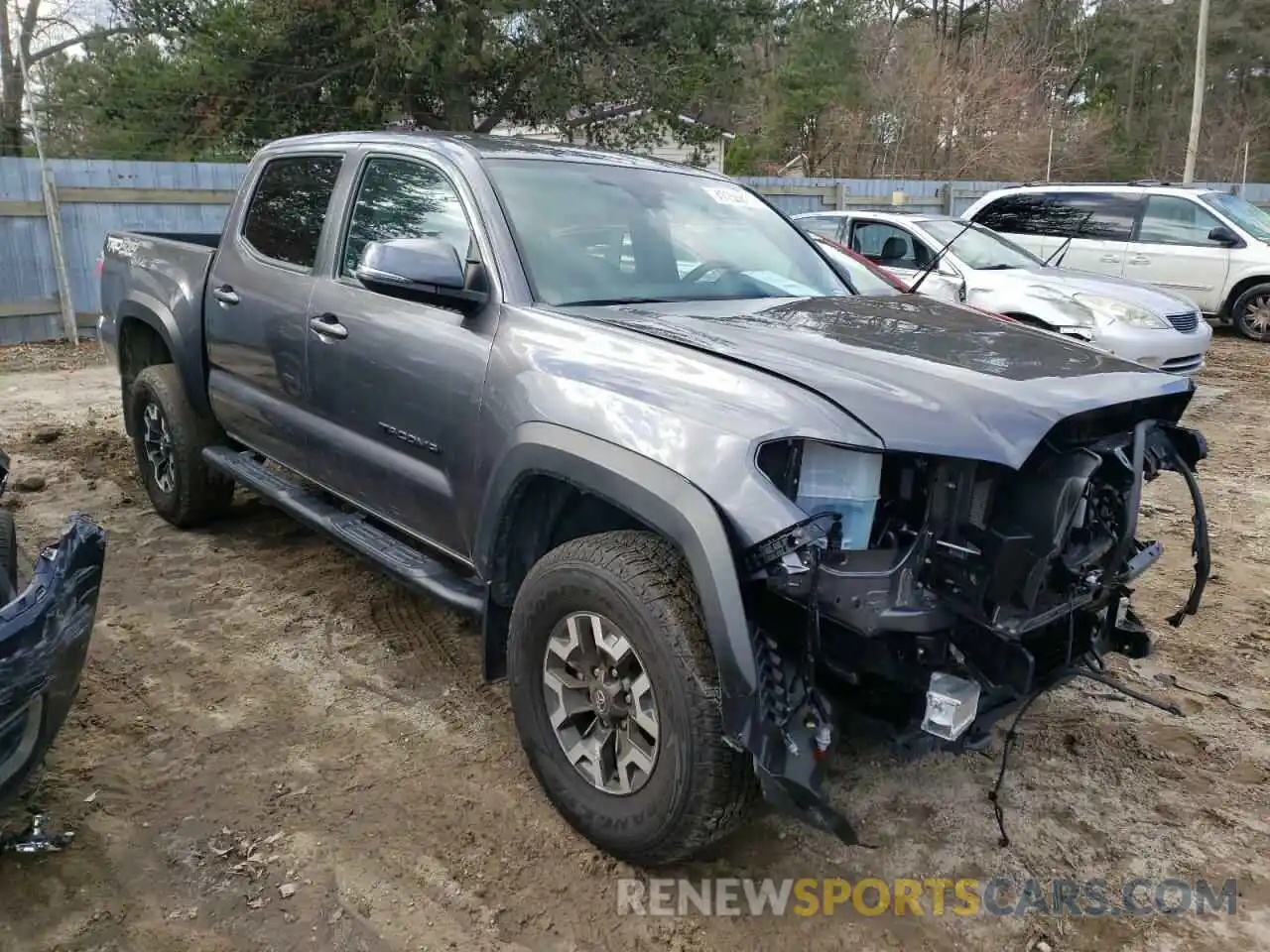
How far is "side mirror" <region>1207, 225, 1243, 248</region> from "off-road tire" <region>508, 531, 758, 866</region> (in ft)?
38.3

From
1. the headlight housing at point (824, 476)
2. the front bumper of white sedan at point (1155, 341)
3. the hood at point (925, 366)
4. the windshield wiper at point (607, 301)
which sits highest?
the windshield wiper at point (607, 301)

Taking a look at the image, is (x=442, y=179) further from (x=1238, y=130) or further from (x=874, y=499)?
(x=1238, y=130)

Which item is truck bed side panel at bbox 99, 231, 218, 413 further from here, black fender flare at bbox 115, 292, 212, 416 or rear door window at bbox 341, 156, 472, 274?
rear door window at bbox 341, 156, 472, 274

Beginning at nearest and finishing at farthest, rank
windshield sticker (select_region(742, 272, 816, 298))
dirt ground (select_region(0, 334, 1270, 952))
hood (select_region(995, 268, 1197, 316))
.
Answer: dirt ground (select_region(0, 334, 1270, 952))
windshield sticker (select_region(742, 272, 816, 298))
hood (select_region(995, 268, 1197, 316))

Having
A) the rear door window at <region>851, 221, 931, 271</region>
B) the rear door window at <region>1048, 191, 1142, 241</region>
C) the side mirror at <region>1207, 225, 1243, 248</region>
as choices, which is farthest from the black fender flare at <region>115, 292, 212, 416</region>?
the side mirror at <region>1207, 225, 1243, 248</region>

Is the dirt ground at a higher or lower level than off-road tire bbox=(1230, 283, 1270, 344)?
lower

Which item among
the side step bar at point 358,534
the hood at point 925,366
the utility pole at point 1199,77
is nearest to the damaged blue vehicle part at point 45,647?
the side step bar at point 358,534

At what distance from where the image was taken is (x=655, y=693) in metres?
2.48

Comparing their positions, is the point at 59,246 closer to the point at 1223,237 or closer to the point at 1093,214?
the point at 1093,214

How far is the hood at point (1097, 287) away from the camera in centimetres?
851

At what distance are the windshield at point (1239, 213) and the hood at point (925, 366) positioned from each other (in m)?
10.4

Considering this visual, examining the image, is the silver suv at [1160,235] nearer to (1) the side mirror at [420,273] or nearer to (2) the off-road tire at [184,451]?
(2) the off-road tire at [184,451]

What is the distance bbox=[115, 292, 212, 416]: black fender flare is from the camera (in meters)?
4.82

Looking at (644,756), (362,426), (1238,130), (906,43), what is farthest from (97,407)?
(1238,130)
